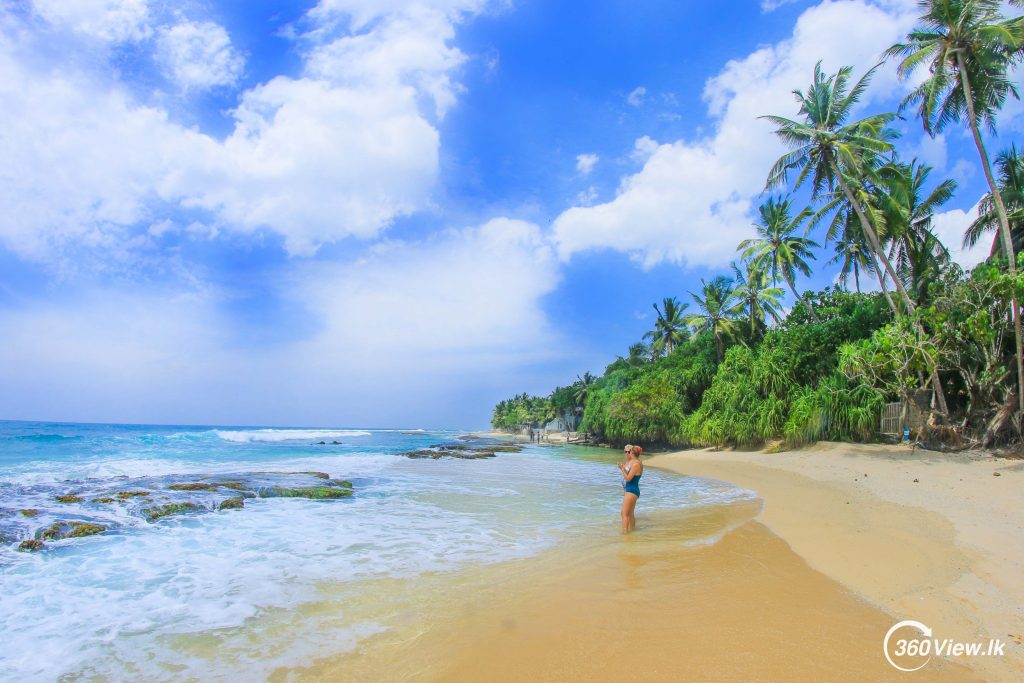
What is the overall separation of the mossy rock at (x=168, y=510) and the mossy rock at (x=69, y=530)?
45.7 inches

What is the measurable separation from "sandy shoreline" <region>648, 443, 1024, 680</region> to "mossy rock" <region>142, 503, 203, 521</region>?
1203 centimetres

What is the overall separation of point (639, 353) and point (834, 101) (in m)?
42.8

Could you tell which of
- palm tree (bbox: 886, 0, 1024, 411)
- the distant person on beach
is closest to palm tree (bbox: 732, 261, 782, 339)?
palm tree (bbox: 886, 0, 1024, 411)

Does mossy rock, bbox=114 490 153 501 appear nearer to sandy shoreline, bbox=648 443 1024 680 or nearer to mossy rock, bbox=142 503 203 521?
mossy rock, bbox=142 503 203 521

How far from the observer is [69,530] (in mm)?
8391

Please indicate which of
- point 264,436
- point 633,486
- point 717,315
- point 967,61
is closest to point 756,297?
point 717,315

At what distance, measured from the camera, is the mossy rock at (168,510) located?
1000cm

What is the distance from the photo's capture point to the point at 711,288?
38.5m

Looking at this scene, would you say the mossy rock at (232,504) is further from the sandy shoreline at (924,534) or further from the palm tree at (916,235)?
the palm tree at (916,235)

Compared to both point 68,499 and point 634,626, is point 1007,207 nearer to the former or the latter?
point 634,626

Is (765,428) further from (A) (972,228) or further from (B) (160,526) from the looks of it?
(B) (160,526)

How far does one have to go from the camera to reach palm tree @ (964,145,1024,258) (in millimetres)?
21719

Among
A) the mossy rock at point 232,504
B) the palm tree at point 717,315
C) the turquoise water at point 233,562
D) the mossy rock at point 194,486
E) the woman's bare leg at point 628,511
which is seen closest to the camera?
the turquoise water at point 233,562

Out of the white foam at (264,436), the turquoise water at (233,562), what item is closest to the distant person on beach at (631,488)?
the turquoise water at (233,562)
